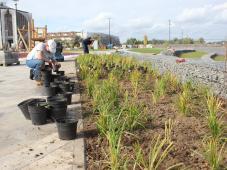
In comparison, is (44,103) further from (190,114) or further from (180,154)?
(180,154)

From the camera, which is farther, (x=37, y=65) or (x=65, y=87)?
(x=37, y=65)

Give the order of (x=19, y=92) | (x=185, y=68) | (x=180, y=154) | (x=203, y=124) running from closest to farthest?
(x=180, y=154) → (x=203, y=124) → (x=19, y=92) → (x=185, y=68)

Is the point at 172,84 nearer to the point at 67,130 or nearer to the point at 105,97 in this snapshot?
the point at 105,97

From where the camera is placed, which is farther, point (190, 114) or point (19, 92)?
point (19, 92)

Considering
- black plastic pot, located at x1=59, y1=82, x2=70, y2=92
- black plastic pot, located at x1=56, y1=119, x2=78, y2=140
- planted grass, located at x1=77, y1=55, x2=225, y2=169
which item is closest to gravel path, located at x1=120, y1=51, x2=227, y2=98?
planted grass, located at x1=77, y1=55, x2=225, y2=169

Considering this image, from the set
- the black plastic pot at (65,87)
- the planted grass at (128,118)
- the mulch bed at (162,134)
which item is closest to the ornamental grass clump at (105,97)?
the planted grass at (128,118)

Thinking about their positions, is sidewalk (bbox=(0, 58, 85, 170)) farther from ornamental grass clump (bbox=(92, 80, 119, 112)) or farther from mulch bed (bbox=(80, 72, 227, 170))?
ornamental grass clump (bbox=(92, 80, 119, 112))

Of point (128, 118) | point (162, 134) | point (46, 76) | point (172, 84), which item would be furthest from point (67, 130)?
point (46, 76)

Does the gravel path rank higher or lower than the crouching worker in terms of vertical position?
lower

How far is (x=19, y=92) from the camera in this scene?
364 inches

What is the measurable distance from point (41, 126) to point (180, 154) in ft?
8.06

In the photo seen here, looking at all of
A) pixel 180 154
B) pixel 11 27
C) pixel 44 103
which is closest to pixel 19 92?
pixel 44 103

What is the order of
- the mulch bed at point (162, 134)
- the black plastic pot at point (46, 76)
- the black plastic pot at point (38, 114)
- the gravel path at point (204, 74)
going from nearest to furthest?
the mulch bed at point (162, 134), the black plastic pot at point (38, 114), the gravel path at point (204, 74), the black plastic pot at point (46, 76)

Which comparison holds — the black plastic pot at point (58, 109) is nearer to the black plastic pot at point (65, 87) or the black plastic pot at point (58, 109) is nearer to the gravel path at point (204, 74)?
the black plastic pot at point (65, 87)
